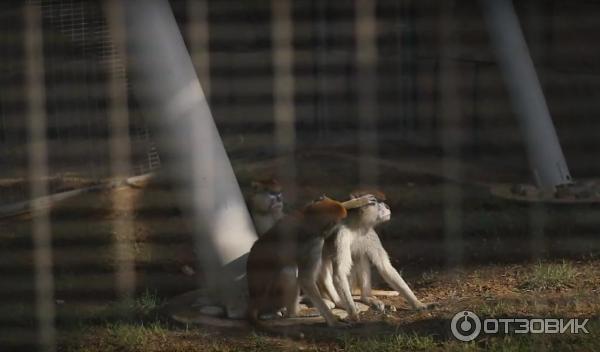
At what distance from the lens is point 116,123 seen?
6.13 m

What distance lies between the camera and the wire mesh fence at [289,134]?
4.61m

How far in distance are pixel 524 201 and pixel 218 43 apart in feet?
7.79

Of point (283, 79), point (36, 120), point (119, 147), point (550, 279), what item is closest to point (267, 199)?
point (550, 279)

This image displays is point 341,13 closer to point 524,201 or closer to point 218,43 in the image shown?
point 218,43

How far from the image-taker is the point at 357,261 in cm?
387

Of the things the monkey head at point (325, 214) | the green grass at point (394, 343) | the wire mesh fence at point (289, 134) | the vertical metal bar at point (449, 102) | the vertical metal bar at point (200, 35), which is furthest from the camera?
the vertical metal bar at point (449, 102)

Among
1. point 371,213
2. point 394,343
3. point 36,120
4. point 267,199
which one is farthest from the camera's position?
point 36,120

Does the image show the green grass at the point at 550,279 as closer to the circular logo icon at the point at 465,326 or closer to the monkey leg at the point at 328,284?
the circular logo icon at the point at 465,326

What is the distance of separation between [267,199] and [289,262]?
2.35 feet

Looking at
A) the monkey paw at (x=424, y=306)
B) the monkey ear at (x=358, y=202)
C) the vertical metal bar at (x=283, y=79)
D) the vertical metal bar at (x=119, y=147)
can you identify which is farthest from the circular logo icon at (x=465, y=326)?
the vertical metal bar at (x=283, y=79)

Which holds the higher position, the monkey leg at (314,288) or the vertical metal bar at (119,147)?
the vertical metal bar at (119,147)

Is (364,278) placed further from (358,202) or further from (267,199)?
(267,199)

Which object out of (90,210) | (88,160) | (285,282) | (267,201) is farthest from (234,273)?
(88,160)

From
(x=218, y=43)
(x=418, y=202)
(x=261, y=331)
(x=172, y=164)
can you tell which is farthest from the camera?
(x=218, y=43)
